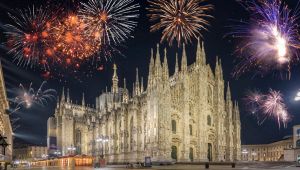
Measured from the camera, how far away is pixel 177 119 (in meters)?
63.2

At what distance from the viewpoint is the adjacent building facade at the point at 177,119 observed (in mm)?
58906

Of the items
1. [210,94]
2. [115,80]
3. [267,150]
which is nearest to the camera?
[210,94]

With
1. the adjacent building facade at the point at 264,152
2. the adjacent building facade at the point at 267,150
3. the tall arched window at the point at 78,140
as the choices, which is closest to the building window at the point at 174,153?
the tall arched window at the point at 78,140

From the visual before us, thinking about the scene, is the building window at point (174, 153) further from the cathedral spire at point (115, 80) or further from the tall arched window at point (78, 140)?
the tall arched window at point (78, 140)

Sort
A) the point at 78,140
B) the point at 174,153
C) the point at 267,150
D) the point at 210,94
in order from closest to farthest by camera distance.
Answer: the point at 174,153 → the point at 210,94 → the point at 78,140 → the point at 267,150

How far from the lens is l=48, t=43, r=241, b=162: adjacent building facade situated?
58906 millimetres

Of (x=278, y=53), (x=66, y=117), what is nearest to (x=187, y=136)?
(x=278, y=53)

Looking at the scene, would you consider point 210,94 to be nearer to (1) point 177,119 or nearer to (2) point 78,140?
(1) point 177,119

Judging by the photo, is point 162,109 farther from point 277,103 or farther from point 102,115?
point 102,115

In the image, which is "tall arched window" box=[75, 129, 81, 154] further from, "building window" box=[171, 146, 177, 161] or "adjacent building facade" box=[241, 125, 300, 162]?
"adjacent building facade" box=[241, 125, 300, 162]

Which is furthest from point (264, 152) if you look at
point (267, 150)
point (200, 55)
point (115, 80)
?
point (200, 55)

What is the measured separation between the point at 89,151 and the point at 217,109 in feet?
136

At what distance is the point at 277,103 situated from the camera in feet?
136

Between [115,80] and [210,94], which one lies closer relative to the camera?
[210,94]
